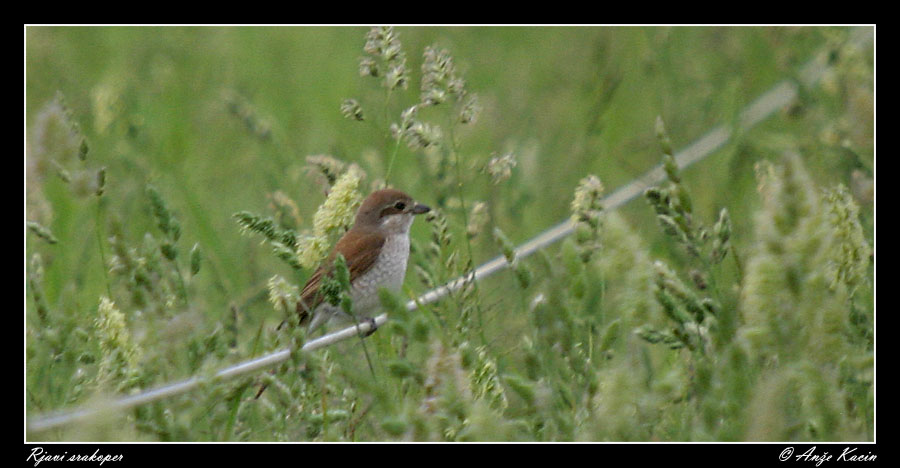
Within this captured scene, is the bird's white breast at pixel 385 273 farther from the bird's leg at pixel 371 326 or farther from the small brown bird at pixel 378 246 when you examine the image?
the bird's leg at pixel 371 326

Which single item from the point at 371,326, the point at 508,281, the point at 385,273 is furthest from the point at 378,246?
the point at 371,326

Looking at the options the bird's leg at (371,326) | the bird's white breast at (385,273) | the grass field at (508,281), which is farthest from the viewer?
the bird's white breast at (385,273)

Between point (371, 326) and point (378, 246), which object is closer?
point (371, 326)

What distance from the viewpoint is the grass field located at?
7.14 feet

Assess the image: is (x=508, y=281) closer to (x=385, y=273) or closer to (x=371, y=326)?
(x=385, y=273)

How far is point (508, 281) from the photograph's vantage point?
13.9 ft

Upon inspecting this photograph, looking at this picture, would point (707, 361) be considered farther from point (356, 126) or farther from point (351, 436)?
point (356, 126)

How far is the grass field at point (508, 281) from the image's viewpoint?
7.14 feet

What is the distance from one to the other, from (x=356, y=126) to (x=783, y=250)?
18.0 feet

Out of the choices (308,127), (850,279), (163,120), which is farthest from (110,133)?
(850,279)

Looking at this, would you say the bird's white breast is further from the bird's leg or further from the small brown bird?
the bird's leg

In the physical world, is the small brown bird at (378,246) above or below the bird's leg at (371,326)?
above

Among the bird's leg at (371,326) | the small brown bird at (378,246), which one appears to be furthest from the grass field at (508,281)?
the small brown bird at (378,246)

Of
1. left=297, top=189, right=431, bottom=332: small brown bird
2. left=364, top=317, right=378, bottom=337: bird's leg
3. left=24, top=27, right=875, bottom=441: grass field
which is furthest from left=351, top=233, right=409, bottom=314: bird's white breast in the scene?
left=364, top=317, right=378, bottom=337: bird's leg
